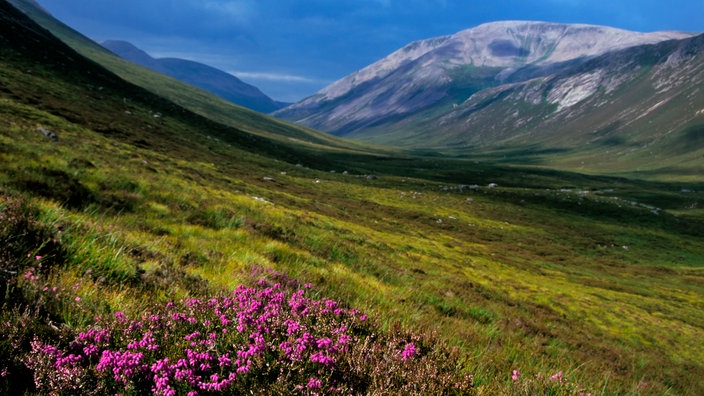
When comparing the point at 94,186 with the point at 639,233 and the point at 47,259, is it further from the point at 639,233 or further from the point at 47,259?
the point at 639,233

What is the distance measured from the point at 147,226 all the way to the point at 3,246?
4.94 meters

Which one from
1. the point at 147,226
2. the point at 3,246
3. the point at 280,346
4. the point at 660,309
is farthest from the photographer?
the point at 660,309

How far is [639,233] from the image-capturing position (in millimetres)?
83125

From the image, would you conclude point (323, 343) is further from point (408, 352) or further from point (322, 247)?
point (322, 247)

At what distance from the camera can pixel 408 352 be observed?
373 centimetres

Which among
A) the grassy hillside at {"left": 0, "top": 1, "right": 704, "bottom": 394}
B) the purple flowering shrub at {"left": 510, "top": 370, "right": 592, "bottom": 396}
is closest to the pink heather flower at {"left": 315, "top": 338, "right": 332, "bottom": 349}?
the grassy hillside at {"left": 0, "top": 1, "right": 704, "bottom": 394}

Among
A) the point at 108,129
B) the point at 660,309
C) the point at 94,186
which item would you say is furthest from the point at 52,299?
the point at 108,129

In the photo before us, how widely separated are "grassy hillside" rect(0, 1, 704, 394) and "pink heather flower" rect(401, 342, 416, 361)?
652 millimetres

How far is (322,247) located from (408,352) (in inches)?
453

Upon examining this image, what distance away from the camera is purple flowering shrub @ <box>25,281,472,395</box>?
8.44 feet

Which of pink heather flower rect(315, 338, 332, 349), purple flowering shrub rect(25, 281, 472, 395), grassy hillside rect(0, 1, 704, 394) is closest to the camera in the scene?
purple flowering shrub rect(25, 281, 472, 395)

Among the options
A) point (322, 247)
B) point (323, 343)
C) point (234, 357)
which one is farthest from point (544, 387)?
point (322, 247)

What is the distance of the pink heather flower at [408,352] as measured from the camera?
363cm

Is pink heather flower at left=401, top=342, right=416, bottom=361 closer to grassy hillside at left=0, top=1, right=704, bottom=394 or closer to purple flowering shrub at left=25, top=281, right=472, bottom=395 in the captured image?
purple flowering shrub at left=25, top=281, right=472, bottom=395
